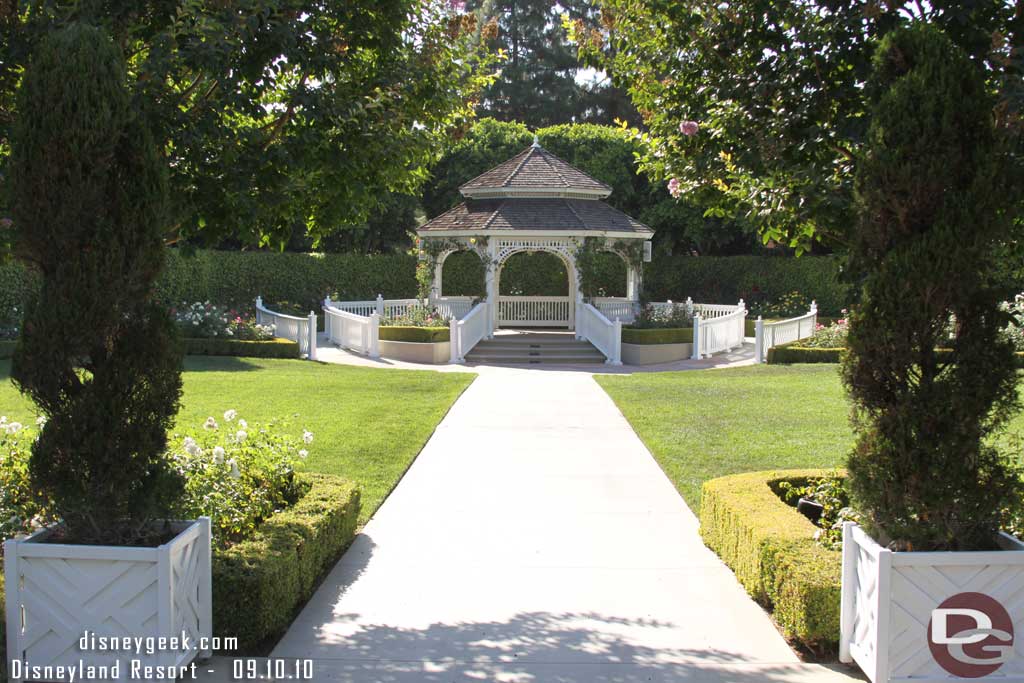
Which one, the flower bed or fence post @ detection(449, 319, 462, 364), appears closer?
the flower bed

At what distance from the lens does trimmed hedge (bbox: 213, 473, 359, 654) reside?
4816mm

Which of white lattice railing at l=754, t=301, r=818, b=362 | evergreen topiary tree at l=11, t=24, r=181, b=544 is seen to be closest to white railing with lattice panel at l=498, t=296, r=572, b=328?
white lattice railing at l=754, t=301, r=818, b=362

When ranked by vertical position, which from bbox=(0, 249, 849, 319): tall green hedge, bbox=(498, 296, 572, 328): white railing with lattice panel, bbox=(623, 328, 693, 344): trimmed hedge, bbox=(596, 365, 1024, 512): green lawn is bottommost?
bbox=(596, 365, 1024, 512): green lawn

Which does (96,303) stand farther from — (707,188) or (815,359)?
(815,359)

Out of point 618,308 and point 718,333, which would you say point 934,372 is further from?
point 718,333

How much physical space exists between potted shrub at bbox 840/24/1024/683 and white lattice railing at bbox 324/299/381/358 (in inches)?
714

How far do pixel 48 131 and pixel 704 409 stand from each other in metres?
11.1

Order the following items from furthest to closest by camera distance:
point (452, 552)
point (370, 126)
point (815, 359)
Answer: point (815, 359)
point (452, 552)
point (370, 126)

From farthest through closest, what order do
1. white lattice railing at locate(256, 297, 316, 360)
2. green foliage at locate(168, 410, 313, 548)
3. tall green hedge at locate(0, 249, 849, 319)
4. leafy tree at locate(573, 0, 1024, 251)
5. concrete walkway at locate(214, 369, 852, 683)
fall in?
tall green hedge at locate(0, 249, 849, 319) → white lattice railing at locate(256, 297, 316, 360) → green foliage at locate(168, 410, 313, 548) → leafy tree at locate(573, 0, 1024, 251) → concrete walkway at locate(214, 369, 852, 683)

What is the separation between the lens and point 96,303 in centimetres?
417

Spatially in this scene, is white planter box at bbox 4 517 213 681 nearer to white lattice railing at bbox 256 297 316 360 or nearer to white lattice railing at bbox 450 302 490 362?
white lattice railing at bbox 256 297 316 360

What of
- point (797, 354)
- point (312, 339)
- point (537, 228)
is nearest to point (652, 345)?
point (797, 354)

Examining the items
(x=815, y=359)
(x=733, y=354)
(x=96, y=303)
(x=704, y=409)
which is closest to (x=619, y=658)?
(x=96, y=303)

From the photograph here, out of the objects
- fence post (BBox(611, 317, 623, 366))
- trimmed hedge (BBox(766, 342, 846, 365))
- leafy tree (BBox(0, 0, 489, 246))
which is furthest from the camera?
fence post (BBox(611, 317, 623, 366))
